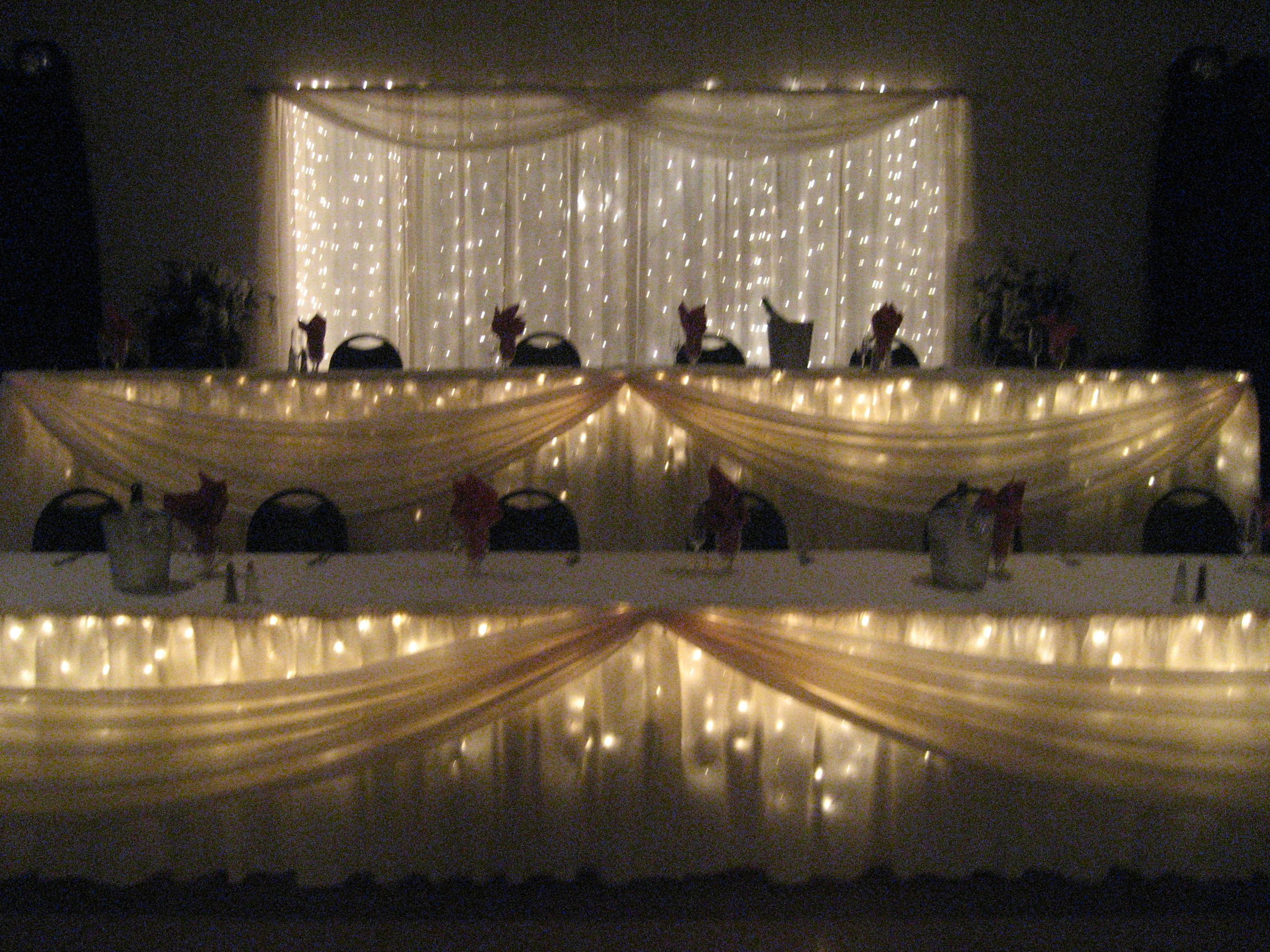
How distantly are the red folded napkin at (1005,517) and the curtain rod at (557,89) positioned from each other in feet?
14.2

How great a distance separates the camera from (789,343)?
384 centimetres

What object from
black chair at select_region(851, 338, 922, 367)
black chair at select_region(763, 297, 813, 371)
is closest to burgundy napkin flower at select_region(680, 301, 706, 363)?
black chair at select_region(763, 297, 813, 371)

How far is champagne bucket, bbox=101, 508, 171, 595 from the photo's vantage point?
2.37 metres

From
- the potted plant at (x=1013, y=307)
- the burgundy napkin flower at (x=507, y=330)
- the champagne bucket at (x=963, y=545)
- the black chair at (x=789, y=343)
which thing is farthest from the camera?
the potted plant at (x=1013, y=307)

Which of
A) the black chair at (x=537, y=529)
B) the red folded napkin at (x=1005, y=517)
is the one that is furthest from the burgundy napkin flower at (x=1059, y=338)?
the black chair at (x=537, y=529)

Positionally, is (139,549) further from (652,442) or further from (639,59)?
(639,59)

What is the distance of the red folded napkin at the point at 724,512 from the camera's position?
103 inches

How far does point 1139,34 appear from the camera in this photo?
6297 mm

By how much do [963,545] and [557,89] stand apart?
472 centimetres

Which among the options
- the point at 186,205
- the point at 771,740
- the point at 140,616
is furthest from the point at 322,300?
the point at 771,740

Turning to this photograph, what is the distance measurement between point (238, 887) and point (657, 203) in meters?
4.97

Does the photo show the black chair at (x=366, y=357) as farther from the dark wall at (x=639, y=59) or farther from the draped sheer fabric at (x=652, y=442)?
the dark wall at (x=639, y=59)

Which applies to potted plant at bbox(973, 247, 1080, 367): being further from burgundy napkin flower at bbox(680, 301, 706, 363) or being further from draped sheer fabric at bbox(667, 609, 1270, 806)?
draped sheer fabric at bbox(667, 609, 1270, 806)

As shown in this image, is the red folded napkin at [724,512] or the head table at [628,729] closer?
the head table at [628,729]
